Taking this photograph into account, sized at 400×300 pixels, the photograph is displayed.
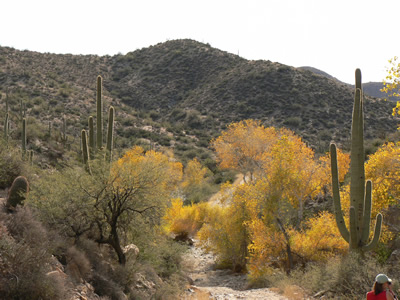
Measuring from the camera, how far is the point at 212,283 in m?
20.0

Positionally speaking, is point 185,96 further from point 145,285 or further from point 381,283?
point 381,283

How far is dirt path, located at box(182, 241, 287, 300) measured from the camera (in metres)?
14.5

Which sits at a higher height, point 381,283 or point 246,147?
point 246,147

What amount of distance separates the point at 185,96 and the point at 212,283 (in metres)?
50.5

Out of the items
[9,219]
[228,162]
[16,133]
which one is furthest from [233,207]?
[16,133]

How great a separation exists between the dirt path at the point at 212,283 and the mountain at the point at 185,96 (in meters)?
21.2

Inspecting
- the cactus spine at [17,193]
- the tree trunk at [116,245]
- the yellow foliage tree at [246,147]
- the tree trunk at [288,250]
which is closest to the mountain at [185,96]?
the yellow foliage tree at [246,147]

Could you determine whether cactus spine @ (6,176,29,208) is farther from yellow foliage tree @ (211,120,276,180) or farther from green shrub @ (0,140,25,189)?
yellow foliage tree @ (211,120,276,180)

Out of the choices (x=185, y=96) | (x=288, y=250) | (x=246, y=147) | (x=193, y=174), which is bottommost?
(x=193, y=174)

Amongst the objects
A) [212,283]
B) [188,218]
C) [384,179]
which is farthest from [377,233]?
[188,218]

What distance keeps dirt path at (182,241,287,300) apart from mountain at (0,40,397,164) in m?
21.2

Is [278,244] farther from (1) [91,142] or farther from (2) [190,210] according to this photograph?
(2) [190,210]

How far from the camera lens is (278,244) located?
16.9 metres

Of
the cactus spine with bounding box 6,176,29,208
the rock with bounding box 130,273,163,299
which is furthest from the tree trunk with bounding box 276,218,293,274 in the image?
the cactus spine with bounding box 6,176,29,208
